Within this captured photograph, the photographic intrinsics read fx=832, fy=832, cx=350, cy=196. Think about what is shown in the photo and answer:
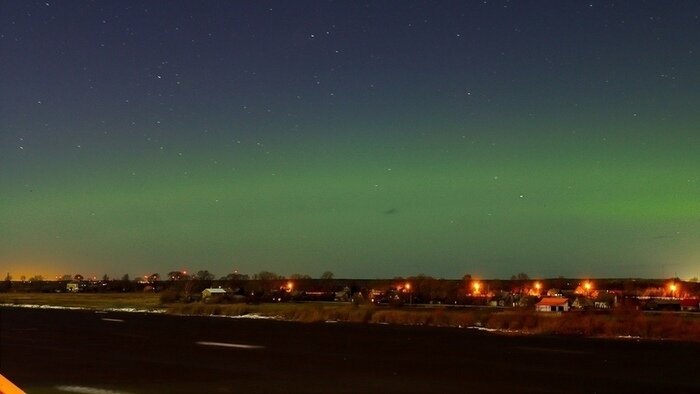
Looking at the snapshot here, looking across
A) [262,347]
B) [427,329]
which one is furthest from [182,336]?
[427,329]

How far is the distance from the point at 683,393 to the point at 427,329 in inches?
1105

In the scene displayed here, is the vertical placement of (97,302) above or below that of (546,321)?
above

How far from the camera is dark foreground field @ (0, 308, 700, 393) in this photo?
2309 centimetres

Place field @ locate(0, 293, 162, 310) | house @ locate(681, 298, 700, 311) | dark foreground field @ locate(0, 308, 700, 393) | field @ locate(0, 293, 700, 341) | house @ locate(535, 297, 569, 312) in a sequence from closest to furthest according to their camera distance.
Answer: dark foreground field @ locate(0, 308, 700, 393), field @ locate(0, 293, 700, 341), house @ locate(535, 297, 569, 312), house @ locate(681, 298, 700, 311), field @ locate(0, 293, 162, 310)

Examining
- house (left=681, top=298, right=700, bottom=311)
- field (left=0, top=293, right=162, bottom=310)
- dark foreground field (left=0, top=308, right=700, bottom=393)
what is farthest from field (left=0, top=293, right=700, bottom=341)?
field (left=0, top=293, right=162, bottom=310)

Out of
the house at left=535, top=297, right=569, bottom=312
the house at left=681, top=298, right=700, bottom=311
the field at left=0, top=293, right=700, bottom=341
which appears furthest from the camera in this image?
the house at left=681, top=298, right=700, bottom=311

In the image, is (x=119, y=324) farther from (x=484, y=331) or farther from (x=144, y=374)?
(x=144, y=374)

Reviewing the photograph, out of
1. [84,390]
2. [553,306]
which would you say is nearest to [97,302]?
[553,306]

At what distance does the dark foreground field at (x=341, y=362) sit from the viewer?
2309cm

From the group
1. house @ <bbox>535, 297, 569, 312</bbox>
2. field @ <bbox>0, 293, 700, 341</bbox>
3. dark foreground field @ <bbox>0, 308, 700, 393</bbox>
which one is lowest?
dark foreground field @ <bbox>0, 308, 700, 393</bbox>

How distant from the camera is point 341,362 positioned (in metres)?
29.7

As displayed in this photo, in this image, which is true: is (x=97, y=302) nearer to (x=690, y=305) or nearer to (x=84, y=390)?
(x=690, y=305)

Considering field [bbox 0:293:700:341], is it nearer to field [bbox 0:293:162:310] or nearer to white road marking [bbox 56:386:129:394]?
white road marking [bbox 56:386:129:394]

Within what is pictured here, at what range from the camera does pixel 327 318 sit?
63.1m
